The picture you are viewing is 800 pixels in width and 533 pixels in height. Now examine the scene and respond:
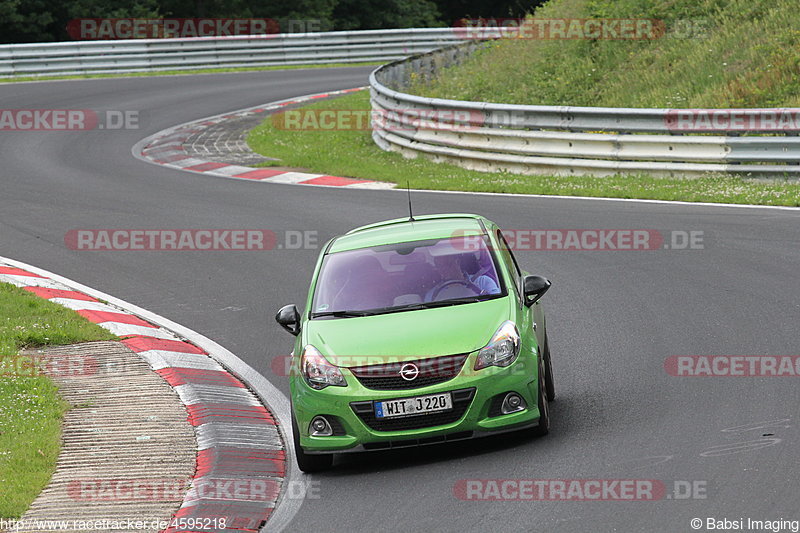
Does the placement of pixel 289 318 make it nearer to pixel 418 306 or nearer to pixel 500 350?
pixel 418 306

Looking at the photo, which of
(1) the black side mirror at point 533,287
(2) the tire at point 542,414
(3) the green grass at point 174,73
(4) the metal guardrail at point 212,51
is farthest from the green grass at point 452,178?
(4) the metal guardrail at point 212,51

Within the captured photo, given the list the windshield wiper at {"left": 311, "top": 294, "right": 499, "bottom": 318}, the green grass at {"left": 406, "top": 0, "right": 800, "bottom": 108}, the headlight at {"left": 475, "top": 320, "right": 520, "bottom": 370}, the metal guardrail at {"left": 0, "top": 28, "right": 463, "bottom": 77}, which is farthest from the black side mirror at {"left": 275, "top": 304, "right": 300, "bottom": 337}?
the metal guardrail at {"left": 0, "top": 28, "right": 463, "bottom": 77}

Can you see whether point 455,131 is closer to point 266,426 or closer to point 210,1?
point 266,426

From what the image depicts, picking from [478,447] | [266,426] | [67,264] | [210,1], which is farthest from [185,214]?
[210,1]

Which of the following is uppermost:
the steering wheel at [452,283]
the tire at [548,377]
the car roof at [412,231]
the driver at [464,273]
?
the car roof at [412,231]

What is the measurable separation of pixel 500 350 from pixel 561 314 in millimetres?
3659

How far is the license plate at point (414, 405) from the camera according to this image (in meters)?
7.68

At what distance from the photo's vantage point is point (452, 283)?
8648 mm

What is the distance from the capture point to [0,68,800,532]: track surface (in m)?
6.95

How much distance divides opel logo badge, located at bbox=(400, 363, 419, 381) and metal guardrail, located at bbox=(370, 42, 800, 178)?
36.2ft

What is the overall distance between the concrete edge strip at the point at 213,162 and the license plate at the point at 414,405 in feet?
39.5

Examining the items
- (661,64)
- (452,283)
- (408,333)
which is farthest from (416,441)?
(661,64)

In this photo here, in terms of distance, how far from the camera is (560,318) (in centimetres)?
1127

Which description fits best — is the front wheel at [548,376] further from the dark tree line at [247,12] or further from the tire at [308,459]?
the dark tree line at [247,12]
